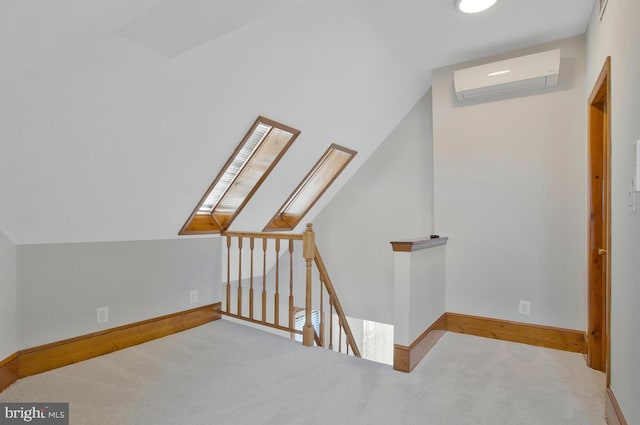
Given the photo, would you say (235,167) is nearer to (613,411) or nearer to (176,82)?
(176,82)

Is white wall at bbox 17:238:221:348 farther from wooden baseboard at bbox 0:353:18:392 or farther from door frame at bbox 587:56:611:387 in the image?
door frame at bbox 587:56:611:387

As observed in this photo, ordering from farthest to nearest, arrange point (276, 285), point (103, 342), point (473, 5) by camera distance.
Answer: point (276, 285)
point (103, 342)
point (473, 5)

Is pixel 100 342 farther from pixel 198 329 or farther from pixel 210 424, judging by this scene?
pixel 210 424

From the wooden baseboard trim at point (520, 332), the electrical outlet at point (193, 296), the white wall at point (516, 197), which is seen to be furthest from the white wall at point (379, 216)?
the electrical outlet at point (193, 296)

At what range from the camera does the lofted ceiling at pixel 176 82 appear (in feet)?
5.11

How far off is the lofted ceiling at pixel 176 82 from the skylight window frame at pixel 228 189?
0.24ft

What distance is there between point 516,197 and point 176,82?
273cm

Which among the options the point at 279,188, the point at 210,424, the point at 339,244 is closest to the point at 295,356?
the point at 210,424

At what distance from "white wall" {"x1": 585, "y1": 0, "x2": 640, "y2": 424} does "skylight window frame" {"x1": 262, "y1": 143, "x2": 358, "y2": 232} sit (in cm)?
243

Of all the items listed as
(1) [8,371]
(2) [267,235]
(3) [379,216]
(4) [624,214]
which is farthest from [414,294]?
(1) [8,371]

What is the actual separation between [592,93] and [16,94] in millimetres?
3387

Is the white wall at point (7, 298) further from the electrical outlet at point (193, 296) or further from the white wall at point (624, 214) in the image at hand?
the white wall at point (624, 214)

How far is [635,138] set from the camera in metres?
1.50

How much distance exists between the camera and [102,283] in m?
2.70
